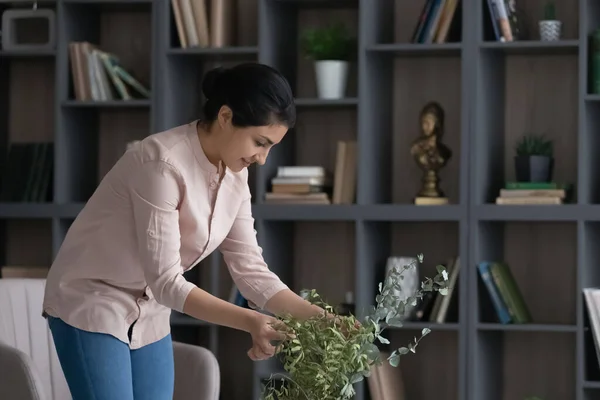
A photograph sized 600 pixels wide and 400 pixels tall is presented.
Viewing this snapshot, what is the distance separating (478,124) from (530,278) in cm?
70

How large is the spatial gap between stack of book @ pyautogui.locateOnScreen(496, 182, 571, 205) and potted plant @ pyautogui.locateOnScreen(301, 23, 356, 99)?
0.76 m

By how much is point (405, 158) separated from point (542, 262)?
0.68 metres

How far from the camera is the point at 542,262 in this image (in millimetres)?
4344

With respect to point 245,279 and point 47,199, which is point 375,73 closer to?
point 47,199

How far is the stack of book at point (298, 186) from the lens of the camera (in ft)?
13.9

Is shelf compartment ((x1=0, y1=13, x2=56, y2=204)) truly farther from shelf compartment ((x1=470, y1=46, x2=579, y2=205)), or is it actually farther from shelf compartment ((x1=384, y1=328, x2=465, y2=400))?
shelf compartment ((x1=470, y1=46, x2=579, y2=205))

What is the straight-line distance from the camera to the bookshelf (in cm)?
407

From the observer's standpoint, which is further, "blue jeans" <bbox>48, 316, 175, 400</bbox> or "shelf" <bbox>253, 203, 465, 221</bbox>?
"shelf" <bbox>253, 203, 465, 221</bbox>

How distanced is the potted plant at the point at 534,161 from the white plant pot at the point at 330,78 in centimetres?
73

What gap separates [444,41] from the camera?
13.7 feet

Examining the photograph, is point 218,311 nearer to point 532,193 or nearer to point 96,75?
point 532,193

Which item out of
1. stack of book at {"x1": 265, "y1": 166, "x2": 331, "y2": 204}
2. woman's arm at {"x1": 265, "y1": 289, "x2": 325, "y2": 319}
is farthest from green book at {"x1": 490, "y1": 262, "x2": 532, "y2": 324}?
woman's arm at {"x1": 265, "y1": 289, "x2": 325, "y2": 319}

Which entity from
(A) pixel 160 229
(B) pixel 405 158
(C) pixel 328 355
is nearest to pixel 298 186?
(B) pixel 405 158

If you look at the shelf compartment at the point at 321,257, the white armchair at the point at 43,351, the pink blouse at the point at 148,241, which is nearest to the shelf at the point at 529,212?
the shelf compartment at the point at 321,257
